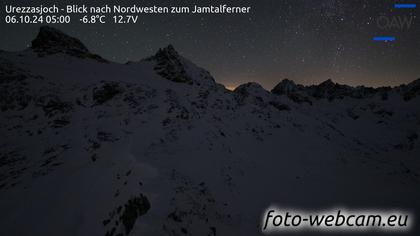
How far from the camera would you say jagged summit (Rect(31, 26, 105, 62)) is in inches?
1312

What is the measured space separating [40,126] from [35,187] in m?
Result: 8.52

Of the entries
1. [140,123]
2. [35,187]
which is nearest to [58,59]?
[140,123]

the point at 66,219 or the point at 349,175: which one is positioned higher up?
the point at 66,219

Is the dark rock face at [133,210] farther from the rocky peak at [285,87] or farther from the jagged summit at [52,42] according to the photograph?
the rocky peak at [285,87]

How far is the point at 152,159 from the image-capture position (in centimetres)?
1220

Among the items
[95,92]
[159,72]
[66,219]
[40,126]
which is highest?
[159,72]

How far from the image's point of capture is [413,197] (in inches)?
589

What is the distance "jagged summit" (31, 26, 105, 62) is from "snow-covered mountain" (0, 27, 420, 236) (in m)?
0.75

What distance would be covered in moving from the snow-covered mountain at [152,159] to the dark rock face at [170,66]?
1517mm

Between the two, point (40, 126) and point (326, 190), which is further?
point (40, 126)

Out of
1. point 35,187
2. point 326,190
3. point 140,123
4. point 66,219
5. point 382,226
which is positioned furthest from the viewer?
point 140,123

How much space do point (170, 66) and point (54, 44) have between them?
21022 millimetres

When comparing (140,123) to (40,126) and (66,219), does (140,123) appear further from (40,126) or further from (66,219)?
(66,219)

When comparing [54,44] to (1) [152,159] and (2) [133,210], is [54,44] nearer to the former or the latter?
(1) [152,159]
